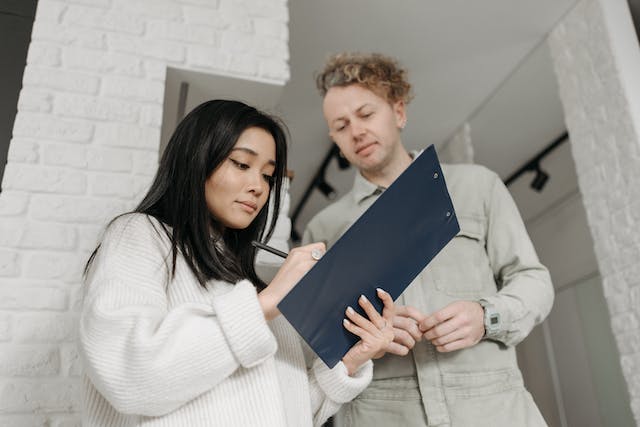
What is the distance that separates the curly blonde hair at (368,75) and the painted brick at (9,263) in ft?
3.34

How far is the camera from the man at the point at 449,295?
121cm

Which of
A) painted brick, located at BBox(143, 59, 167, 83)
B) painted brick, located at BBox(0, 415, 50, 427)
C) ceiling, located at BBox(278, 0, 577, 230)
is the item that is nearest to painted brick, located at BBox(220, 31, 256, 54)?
painted brick, located at BBox(143, 59, 167, 83)

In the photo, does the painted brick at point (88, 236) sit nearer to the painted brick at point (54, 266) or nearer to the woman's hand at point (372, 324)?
the painted brick at point (54, 266)

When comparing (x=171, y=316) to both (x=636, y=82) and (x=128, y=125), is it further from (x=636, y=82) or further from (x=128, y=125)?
(x=636, y=82)

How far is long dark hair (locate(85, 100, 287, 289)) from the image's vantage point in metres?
0.96

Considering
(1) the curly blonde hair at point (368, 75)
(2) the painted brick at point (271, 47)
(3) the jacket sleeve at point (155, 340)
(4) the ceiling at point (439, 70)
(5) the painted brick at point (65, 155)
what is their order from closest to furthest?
(3) the jacket sleeve at point (155, 340) → (5) the painted brick at point (65, 155) → (1) the curly blonde hair at point (368, 75) → (2) the painted brick at point (271, 47) → (4) the ceiling at point (439, 70)

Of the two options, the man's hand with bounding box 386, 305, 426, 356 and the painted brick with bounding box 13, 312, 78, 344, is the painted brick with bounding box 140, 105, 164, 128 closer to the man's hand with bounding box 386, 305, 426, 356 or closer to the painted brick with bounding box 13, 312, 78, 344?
the painted brick with bounding box 13, 312, 78, 344

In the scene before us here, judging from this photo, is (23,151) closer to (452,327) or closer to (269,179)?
(269,179)

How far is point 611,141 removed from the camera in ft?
7.48

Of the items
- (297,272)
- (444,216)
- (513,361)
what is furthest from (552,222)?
(297,272)

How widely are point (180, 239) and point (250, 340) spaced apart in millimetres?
263

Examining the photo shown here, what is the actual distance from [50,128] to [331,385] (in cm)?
110

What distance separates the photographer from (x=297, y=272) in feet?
2.81

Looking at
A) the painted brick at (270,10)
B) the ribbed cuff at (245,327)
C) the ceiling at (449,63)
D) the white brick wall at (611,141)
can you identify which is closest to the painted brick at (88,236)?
the ribbed cuff at (245,327)
